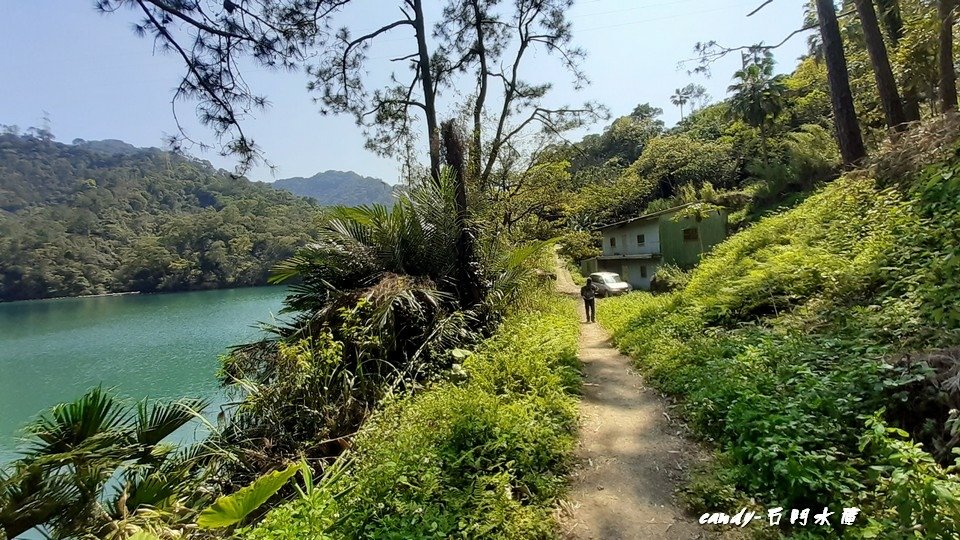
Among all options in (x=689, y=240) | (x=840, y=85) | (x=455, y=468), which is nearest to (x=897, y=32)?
(x=840, y=85)

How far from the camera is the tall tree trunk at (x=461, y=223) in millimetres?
7141

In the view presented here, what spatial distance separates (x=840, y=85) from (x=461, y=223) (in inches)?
323

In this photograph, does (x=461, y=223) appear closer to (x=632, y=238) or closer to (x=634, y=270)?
(x=634, y=270)

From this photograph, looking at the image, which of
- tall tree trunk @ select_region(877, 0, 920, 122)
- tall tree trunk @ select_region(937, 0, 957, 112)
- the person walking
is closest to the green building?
the person walking

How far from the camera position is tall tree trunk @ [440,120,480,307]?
7.14m

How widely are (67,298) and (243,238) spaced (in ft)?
83.1

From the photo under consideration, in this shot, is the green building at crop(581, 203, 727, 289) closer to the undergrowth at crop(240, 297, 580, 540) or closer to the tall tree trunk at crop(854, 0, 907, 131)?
the tall tree trunk at crop(854, 0, 907, 131)

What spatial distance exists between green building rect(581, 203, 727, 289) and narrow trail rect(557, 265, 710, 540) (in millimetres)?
10312

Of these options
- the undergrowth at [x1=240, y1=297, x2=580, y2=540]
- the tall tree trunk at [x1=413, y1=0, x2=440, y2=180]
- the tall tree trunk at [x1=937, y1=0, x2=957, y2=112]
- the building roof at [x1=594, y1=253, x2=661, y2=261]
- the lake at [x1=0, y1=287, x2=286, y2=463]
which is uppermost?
the tall tree trunk at [x1=413, y1=0, x2=440, y2=180]

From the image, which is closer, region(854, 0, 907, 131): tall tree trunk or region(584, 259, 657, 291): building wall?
region(854, 0, 907, 131): tall tree trunk

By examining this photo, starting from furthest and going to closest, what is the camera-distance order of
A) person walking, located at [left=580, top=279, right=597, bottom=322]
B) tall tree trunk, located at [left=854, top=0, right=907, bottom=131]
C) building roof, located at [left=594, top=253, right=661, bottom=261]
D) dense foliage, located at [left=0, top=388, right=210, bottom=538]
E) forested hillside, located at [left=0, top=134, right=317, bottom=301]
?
forested hillside, located at [left=0, top=134, right=317, bottom=301]
building roof, located at [left=594, top=253, right=661, bottom=261]
person walking, located at [left=580, top=279, right=597, bottom=322]
tall tree trunk, located at [left=854, top=0, right=907, bottom=131]
dense foliage, located at [left=0, top=388, right=210, bottom=538]

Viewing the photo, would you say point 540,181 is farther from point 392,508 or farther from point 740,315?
point 392,508

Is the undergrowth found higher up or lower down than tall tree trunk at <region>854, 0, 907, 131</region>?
lower down

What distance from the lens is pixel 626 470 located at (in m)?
3.38
